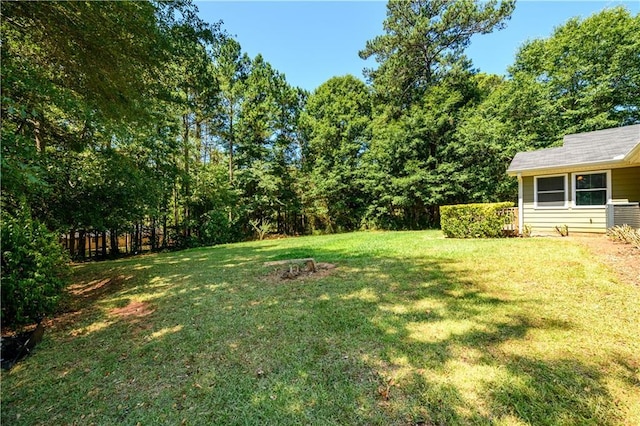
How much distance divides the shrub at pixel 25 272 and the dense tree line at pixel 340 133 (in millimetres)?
3009

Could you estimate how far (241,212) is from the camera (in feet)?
54.7

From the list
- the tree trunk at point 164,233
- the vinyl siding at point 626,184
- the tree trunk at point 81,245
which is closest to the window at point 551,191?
the vinyl siding at point 626,184

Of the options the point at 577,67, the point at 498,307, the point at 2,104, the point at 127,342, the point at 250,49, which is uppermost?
the point at 250,49

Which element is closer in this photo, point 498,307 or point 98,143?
point 498,307

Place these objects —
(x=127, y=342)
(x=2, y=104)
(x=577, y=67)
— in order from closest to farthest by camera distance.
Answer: (x=2, y=104) < (x=127, y=342) < (x=577, y=67)

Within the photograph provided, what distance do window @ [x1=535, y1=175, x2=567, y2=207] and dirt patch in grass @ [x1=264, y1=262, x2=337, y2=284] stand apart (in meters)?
8.69

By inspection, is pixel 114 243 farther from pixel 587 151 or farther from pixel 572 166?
pixel 587 151

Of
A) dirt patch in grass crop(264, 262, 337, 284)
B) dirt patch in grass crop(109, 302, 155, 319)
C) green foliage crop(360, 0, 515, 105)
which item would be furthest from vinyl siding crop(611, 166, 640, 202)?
dirt patch in grass crop(109, 302, 155, 319)

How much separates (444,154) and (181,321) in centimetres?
1581

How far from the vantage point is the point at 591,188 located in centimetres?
887

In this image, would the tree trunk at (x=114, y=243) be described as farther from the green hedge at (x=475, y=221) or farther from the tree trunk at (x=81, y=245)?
the green hedge at (x=475, y=221)

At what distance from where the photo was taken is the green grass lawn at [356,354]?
216 cm

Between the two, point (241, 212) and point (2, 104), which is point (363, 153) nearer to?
point (241, 212)

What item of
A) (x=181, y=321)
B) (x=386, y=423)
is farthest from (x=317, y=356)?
(x=181, y=321)
